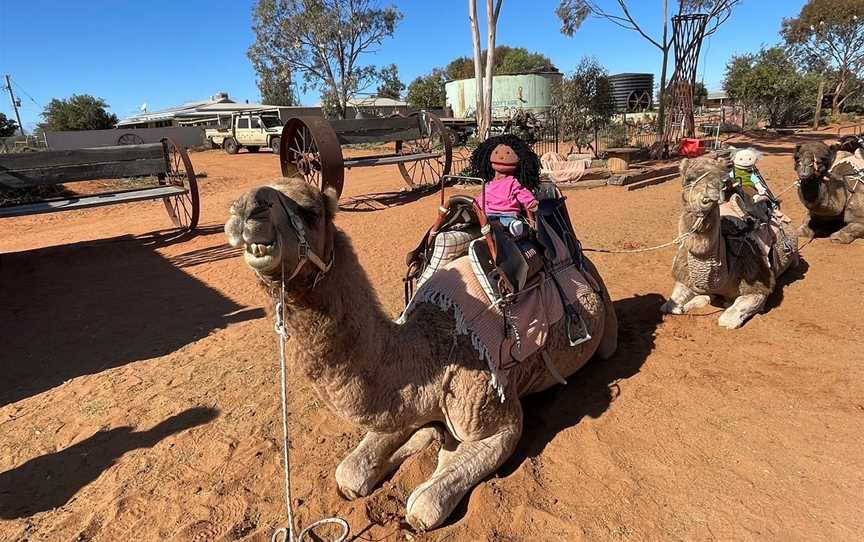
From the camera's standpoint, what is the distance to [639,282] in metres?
5.82

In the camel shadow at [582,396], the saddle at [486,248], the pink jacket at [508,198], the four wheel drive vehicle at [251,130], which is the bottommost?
the camel shadow at [582,396]

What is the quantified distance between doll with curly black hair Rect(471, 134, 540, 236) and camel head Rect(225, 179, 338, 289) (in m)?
1.51

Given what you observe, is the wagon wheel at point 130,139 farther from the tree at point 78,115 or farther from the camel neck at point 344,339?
the camel neck at point 344,339

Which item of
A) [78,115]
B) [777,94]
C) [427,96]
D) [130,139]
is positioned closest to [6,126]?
[78,115]

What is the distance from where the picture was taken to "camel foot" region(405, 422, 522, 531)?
7.95ft

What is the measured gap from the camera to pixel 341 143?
12.3 metres

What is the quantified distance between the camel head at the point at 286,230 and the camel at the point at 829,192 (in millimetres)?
6701

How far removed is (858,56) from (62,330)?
4241cm

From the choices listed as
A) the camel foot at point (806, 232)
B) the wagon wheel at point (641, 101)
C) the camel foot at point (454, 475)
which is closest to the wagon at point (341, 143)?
the camel foot at point (454, 475)

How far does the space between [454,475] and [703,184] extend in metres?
2.65

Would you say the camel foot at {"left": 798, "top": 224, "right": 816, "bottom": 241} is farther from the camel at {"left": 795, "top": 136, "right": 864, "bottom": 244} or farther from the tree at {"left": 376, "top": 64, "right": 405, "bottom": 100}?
the tree at {"left": 376, "top": 64, "right": 405, "bottom": 100}

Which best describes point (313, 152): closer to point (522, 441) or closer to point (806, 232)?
point (522, 441)

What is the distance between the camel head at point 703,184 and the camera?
3.52 meters

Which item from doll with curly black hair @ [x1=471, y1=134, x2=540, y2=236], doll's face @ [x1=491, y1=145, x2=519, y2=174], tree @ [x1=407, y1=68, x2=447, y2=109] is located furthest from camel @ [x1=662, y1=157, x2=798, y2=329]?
tree @ [x1=407, y1=68, x2=447, y2=109]
